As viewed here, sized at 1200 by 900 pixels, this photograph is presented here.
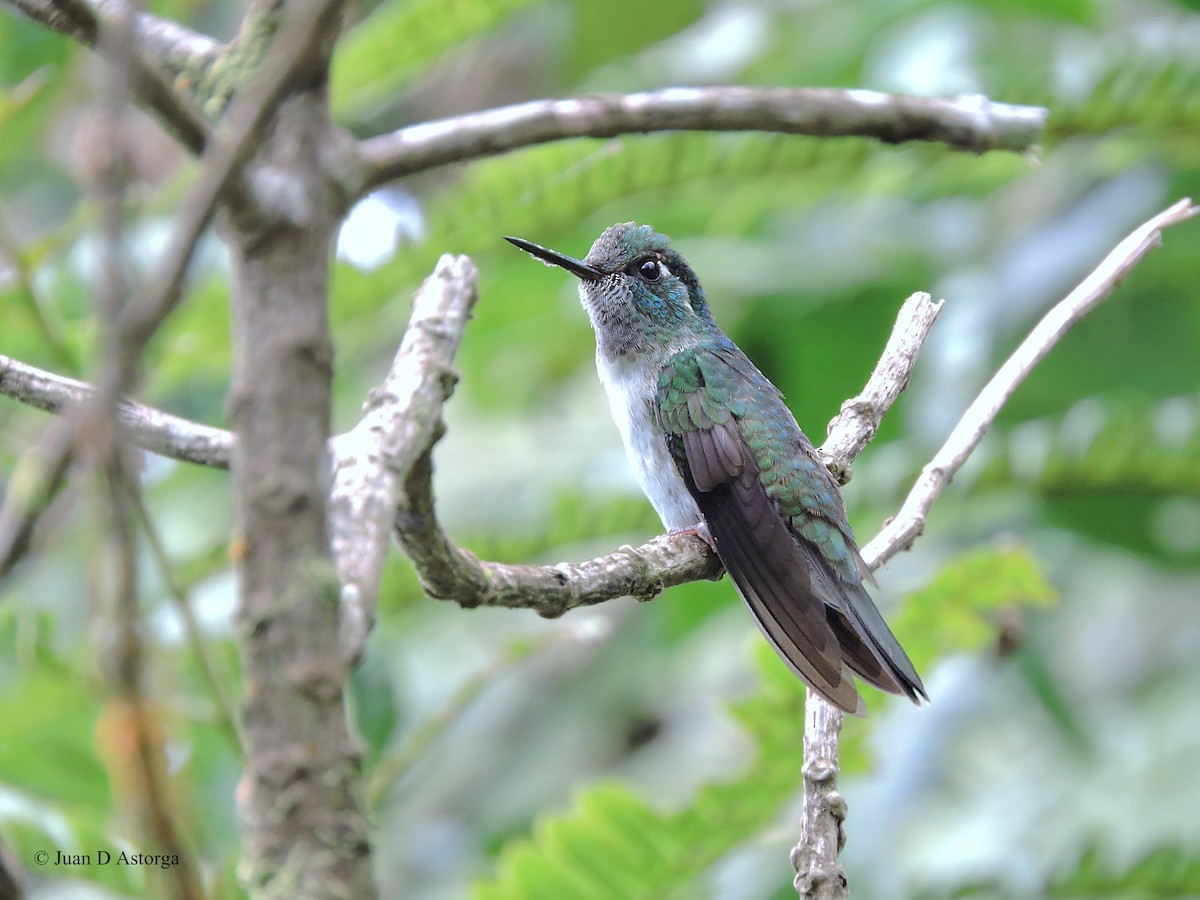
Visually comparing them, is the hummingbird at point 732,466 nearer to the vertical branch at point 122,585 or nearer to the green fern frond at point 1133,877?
the green fern frond at point 1133,877

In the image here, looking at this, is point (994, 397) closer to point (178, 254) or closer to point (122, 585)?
point (178, 254)

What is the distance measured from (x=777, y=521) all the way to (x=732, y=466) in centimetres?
28

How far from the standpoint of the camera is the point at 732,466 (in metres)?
3.75

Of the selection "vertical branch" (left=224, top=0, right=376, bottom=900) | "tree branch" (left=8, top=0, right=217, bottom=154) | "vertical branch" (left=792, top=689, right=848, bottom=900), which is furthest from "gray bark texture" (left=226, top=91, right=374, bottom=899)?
"vertical branch" (left=792, top=689, right=848, bottom=900)

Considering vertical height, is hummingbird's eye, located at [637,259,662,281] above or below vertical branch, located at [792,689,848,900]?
above

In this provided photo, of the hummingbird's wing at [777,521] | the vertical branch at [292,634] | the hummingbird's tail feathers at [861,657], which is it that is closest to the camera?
the vertical branch at [292,634]

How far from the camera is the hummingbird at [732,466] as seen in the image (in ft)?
9.89

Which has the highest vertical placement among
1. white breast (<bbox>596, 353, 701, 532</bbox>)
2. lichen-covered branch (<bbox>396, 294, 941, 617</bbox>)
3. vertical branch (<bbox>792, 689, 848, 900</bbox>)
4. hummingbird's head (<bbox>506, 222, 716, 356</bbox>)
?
hummingbird's head (<bbox>506, 222, 716, 356</bbox>)

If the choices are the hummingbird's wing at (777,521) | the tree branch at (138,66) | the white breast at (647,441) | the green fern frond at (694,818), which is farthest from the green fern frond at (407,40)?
the tree branch at (138,66)

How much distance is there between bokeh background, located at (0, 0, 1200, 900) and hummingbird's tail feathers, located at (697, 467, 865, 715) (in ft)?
1.45

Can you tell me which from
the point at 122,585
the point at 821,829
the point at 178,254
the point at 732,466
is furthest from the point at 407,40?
the point at 122,585

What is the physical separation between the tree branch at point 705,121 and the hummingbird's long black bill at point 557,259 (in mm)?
1372

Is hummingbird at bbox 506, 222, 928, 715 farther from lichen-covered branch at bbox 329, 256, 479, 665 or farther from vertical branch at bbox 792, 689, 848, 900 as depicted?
lichen-covered branch at bbox 329, 256, 479, 665

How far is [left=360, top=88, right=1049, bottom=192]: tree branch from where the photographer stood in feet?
6.08
